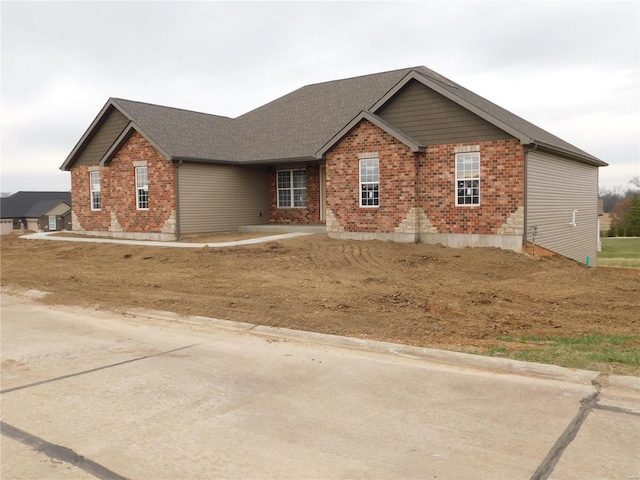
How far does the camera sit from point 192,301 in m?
10.8

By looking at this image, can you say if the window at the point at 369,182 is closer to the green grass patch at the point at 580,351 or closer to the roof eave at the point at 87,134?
the roof eave at the point at 87,134

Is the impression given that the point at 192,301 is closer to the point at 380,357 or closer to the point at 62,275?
the point at 380,357

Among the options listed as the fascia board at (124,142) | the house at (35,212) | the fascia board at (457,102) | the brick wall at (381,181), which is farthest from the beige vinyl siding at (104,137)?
the house at (35,212)

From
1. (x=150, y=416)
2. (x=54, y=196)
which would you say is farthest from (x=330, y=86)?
(x=54, y=196)

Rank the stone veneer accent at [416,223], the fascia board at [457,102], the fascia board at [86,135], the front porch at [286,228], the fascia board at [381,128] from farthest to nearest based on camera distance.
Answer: the fascia board at [86,135] → the front porch at [286,228] → the stone veneer accent at [416,223] → the fascia board at [381,128] → the fascia board at [457,102]

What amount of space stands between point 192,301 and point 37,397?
5158 millimetres

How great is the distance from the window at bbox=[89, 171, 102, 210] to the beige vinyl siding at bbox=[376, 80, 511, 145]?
14.8m

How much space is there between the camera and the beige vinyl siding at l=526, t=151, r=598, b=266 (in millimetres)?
17516

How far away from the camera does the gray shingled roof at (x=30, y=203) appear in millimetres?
59688

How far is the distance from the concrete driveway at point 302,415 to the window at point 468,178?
11488 millimetres

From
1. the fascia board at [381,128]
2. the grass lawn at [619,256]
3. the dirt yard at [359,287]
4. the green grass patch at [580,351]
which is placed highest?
the fascia board at [381,128]

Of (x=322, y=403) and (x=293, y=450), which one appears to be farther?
(x=322, y=403)

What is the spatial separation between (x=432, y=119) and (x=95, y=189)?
1705 cm

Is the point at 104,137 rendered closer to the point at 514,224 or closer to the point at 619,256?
the point at 514,224
